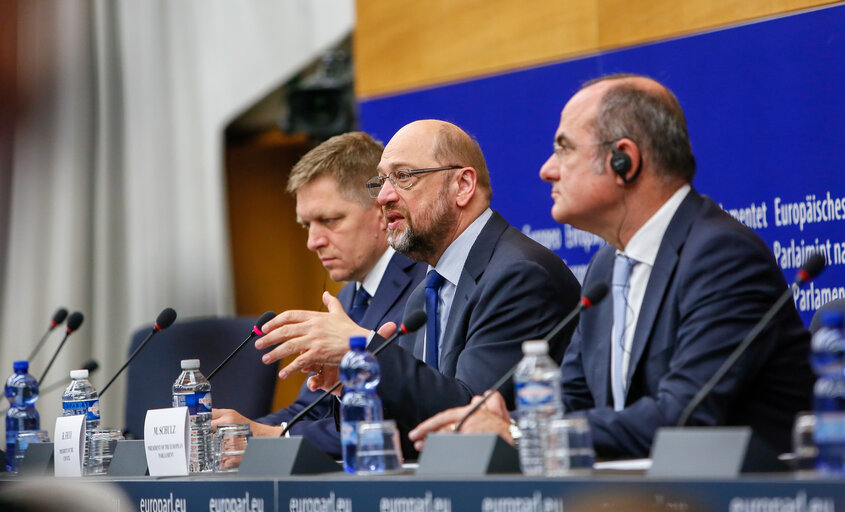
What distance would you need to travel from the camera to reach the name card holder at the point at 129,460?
85.7 inches

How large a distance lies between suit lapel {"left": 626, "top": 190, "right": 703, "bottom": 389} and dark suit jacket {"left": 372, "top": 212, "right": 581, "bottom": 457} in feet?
1.42

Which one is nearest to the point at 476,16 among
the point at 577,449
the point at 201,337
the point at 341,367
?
the point at 201,337

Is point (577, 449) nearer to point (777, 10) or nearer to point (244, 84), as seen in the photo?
point (777, 10)

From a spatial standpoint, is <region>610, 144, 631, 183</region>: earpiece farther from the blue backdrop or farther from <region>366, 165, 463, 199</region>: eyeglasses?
the blue backdrop

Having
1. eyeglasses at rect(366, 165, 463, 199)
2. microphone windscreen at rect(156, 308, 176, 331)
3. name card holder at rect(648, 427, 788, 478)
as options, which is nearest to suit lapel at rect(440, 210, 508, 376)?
eyeglasses at rect(366, 165, 463, 199)

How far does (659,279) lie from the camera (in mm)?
2035

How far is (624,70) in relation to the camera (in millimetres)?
3697

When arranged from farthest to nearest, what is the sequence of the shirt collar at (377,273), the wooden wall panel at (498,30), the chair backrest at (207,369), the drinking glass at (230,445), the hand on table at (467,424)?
the chair backrest at (207,369)
the wooden wall panel at (498,30)
the shirt collar at (377,273)
the drinking glass at (230,445)
the hand on table at (467,424)

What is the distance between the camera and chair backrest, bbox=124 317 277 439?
376cm

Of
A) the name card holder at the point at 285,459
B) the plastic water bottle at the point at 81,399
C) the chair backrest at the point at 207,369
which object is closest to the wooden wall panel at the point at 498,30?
the chair backrest at the point at 207,369

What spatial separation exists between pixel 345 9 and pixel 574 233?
2.18m

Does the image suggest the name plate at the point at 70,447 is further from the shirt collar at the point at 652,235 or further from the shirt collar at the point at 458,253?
the shirt collar at the point at 652,235

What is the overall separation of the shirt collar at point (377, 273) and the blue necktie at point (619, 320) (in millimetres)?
1316

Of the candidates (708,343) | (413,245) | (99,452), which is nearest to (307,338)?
(99,452)
